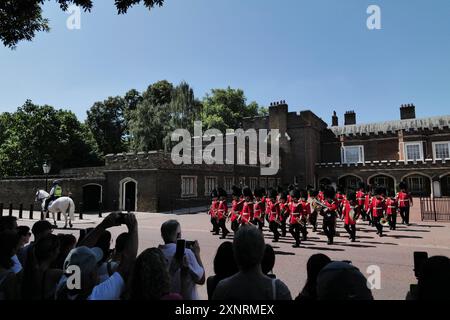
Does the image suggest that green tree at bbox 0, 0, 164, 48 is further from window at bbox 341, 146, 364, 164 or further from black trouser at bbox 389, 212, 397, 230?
window at bbox 341, 146, 364, 164

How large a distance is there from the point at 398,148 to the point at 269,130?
14.6 metres

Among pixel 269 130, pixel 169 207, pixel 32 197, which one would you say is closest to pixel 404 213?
pixel 169 207

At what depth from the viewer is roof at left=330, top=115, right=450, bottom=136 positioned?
3562cm

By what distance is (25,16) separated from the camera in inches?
290

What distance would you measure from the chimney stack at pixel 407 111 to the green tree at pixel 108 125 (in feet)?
125

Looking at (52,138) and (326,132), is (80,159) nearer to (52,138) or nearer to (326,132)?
(52,138)

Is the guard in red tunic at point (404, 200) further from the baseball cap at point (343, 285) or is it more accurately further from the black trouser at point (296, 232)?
the baseball cap at point (343, 285)

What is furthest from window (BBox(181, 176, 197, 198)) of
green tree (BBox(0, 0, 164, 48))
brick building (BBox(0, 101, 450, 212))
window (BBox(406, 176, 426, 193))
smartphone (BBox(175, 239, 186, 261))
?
window (BBox(406, 176, 426, 193))

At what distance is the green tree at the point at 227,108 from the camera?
143 feet

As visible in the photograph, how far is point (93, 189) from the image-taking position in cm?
2352

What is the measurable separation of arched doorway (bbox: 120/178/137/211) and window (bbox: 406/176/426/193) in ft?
91.4

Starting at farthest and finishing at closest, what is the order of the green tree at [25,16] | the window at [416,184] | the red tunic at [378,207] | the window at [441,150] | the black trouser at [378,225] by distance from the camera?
the window at [441,150]
the window at [416,184]
the red tunic at [378,207]
the black trouser at [378,225]
the green tree at [25,16]

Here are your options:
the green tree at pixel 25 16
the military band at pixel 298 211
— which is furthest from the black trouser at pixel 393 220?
the green tree at pixel 25 16

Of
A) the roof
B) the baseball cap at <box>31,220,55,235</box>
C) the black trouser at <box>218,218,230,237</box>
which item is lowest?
the black trouser at <box>218,218,230,237</box>
